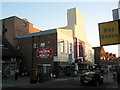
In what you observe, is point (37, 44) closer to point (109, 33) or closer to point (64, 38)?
point (64, 38)

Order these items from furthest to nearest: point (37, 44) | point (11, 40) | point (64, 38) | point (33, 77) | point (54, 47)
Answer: point (11, 40)
point (64, 38)
point (37, 44)
point (54, 47)
point (33, 77)

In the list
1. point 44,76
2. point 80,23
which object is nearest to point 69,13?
point 80,23

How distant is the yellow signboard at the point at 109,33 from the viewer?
4.13 m

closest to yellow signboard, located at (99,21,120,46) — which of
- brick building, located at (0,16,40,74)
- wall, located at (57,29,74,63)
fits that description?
wall, located at (57,29,74,63)

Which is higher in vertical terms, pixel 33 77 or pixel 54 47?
pixel 54 47

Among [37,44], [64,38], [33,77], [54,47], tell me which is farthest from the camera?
[64,38]

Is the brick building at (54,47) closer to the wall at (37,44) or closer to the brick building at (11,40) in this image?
the wall at (37,44)

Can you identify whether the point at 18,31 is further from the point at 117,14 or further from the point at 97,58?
the point at 97,58

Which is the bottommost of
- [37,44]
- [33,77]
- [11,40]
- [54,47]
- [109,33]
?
[33,77]

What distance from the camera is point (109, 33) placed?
427 cm

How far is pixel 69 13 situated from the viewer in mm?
43844

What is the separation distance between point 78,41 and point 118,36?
3711cm

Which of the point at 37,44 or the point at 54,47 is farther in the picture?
the point at 37,44

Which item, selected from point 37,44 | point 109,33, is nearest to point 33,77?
point 37,44
